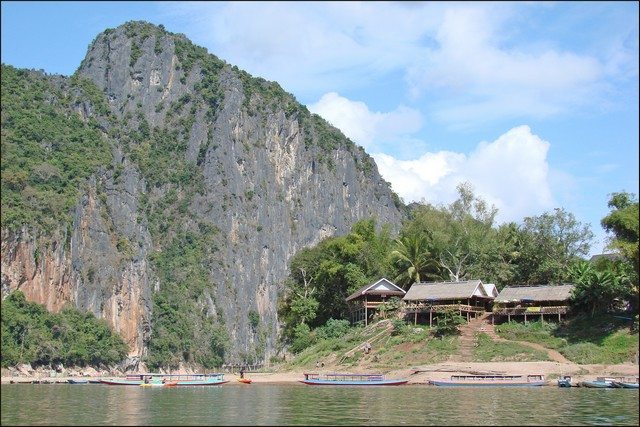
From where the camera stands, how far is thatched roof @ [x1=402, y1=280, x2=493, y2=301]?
194ft

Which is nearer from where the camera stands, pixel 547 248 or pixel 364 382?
pixel 364 382

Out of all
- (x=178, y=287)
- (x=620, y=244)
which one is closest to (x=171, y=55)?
(x=178, y=287)

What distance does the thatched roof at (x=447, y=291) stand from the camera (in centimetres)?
5922

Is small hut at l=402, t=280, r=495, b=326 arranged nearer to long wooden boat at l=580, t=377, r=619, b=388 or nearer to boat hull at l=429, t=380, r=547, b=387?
boat hull at l=429, t=380, r=547, b=387

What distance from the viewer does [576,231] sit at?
71562mm

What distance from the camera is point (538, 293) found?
5812 cm

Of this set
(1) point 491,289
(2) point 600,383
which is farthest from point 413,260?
(2) point 600,383

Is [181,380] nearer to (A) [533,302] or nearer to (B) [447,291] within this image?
(B) [447,291]

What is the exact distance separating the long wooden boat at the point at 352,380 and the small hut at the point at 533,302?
528 inches

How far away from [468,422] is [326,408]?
24.4 feet

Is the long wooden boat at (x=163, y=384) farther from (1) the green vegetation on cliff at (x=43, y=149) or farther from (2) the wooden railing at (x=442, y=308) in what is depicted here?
(1) the green vegetation on cliff at (x=43, y=149)

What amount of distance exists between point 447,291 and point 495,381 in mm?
14200

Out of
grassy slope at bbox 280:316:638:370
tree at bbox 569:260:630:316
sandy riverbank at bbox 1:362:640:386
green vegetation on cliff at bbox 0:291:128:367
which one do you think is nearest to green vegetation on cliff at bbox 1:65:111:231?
green vegetation on cliff at bbox 0:291:128:367

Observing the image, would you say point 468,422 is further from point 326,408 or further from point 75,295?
point 75,295
